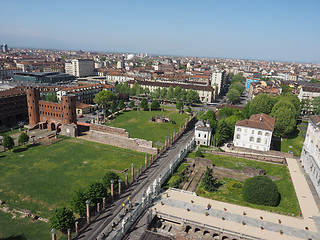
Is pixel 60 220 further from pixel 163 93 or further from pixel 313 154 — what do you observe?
pixel 163 93

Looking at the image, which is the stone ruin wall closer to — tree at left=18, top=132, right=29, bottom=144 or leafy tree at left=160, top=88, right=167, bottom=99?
tree at left=18, top=132, right=29, bottom=144

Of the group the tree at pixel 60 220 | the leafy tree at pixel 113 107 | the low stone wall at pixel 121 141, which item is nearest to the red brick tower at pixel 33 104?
the low stone wall at pixel 121 141

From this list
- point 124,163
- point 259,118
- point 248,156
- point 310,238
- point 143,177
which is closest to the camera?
point 310,238

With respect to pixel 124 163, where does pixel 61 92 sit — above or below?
above

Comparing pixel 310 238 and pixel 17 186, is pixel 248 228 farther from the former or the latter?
pixel 17 186

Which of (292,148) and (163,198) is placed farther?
(292,148)

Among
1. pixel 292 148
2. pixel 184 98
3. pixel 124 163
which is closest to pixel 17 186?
pixel 124 163

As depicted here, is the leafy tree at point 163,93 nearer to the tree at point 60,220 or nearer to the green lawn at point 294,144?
the green lawn at point 294,144
